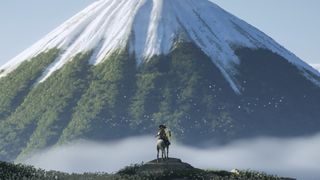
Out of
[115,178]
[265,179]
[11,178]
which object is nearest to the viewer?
[11,178]

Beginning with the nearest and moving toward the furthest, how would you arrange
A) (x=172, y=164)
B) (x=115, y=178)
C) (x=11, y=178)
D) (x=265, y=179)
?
(x=11, y=178) < (x=115, y=178) < (x=265, y=179) < (x=172, y=164)

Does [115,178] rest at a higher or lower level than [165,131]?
lower

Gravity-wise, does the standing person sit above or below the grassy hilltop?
above

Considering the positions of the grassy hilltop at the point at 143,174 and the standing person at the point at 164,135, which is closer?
the grassy hilltop at the point at 143,174

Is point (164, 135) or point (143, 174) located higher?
point (164, 135)

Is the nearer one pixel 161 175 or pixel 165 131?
pixel 161 175

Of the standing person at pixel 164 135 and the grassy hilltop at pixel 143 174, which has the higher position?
the standing person at pixel 164 135

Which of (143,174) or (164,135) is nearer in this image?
(143,174)

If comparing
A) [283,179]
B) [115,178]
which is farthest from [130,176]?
[283,179]

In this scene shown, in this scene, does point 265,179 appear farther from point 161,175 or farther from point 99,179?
point 99,179

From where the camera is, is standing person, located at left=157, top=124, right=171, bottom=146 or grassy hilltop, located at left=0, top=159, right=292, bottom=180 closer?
grassy hilltop, located at left=0, top=159, right=292, bottom=180

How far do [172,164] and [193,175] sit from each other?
6266 millimetres

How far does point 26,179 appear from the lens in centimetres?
4441

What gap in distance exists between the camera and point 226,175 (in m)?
54.8
